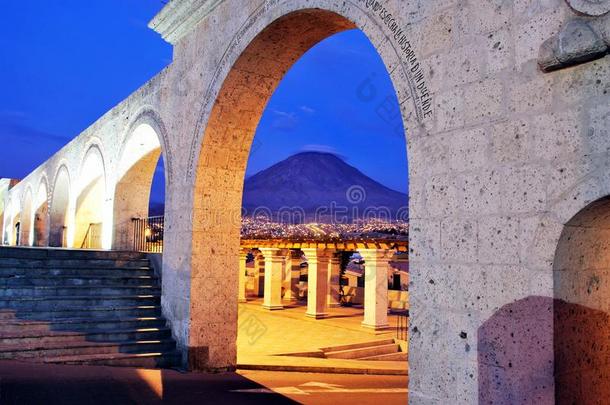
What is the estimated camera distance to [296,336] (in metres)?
11.3

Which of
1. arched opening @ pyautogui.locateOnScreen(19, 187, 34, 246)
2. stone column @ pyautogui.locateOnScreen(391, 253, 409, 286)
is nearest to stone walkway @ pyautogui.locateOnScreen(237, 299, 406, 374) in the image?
stone column @ pyautogui.locateOnScreen(391, 253, 409, 286)

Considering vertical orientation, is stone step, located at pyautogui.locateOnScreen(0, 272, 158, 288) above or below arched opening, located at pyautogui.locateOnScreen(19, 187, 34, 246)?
below

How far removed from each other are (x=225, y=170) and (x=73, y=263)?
335 cm

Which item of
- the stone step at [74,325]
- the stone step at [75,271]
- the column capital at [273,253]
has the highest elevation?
the column capital at [273,253]

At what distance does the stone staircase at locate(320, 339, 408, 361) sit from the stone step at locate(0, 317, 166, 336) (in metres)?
3.62

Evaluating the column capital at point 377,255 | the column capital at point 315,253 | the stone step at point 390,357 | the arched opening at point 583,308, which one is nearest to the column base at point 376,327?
the stone step at point 390,357

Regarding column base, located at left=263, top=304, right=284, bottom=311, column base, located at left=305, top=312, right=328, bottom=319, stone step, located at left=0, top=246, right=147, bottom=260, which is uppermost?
stone step, located at left=0, top=246, right=147, bottom=260

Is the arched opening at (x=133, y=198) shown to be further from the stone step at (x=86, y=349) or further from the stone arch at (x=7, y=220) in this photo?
the stone arch at (x=7, y=220)

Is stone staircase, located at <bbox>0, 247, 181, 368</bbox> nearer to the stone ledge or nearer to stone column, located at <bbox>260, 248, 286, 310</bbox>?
the stone ledge

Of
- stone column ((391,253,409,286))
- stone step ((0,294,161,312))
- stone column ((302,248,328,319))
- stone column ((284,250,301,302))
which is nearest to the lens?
stone step ((0,294,161,312))

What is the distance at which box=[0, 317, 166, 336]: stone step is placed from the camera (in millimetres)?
6723

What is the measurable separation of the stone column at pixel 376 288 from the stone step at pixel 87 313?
6.04 meters

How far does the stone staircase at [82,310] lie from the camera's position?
6648 mm

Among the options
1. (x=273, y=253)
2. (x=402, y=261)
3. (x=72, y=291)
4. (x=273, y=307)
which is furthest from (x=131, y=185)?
(x=402, y=261)
